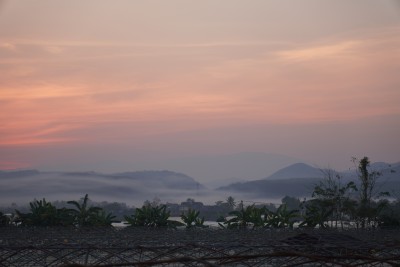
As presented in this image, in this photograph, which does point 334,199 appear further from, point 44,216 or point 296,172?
point 296,172

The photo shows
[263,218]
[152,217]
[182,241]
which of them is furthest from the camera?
[263,218]

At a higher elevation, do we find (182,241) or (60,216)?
(60,216)

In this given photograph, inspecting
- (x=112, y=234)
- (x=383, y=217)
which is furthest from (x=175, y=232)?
(x=383, y=217)

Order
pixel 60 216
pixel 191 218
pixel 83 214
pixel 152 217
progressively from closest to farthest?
pixel 60 216
pixel 83 214
pixel 152 217
pixel 191 218

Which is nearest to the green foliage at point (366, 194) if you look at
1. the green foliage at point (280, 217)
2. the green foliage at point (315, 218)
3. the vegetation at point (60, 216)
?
the green foliage at point (315, 218)

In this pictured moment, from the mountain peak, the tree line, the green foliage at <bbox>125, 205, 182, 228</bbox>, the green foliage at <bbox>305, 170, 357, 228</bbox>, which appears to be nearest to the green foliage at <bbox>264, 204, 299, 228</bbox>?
the tree line

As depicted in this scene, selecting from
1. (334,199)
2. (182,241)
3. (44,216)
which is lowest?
(182,241)

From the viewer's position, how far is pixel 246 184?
85875 mm

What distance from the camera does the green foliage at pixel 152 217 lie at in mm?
27406

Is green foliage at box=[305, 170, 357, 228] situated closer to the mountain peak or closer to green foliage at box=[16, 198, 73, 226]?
green foliage at box=[16, 198, 73, 226]

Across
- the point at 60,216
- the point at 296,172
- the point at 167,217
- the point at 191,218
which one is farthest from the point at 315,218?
the point at 296,172

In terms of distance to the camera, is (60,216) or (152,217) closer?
(60,216)

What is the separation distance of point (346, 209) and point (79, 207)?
37.6 feet

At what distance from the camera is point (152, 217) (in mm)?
27578
